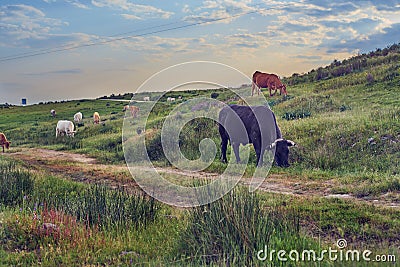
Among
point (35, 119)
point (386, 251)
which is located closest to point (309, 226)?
point (386, 251)

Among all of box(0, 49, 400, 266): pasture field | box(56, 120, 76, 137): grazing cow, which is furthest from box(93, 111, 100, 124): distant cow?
box(0, 49, 400, 266): pasture field

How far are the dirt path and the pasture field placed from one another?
1.6 inches

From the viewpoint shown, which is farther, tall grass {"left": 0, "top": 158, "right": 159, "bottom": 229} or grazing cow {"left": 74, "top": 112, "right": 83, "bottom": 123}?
grazing cow {"left": 74, "top": 112, "right": 83, "bottom": 123}

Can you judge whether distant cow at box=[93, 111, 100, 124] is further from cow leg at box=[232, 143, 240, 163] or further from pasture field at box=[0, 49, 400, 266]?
cow leg at box=[232, 143, 240, 163]

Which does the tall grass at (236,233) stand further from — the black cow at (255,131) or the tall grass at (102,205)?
the black cow at (255,131)

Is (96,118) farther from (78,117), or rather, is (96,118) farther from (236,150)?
(236,150)

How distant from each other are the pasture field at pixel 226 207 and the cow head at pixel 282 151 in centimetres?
31

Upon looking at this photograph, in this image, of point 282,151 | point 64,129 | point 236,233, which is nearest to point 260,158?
point 282,151

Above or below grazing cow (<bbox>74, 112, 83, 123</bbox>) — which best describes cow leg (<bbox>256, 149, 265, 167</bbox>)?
below

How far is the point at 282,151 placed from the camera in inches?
525

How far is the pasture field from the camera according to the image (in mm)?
6027

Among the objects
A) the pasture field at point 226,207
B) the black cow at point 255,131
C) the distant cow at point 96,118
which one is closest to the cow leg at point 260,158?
the black cow at point 255,131

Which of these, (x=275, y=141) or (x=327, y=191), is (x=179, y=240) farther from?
(x=275, y=141)

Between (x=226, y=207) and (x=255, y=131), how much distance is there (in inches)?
314
